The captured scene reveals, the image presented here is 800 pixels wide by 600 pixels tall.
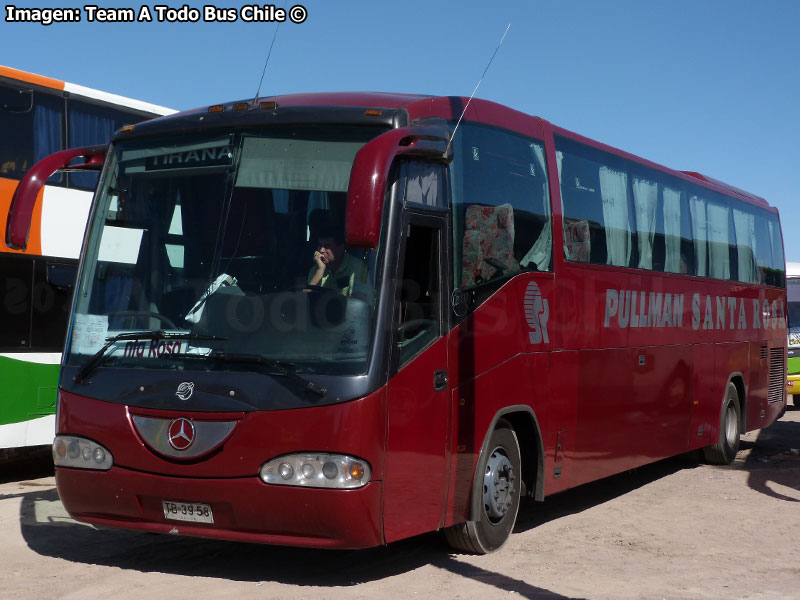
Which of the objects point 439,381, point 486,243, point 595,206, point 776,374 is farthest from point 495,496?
point 776,374

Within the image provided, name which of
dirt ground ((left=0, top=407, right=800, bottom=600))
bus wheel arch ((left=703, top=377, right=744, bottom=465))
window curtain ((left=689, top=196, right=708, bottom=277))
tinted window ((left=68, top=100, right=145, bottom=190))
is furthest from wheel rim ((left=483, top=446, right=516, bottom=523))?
tinted window ((left=68, top=100, right=145, bottom=190))

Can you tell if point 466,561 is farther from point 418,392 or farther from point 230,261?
point 230,261

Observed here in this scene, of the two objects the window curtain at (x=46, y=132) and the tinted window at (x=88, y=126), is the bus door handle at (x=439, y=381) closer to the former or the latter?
the window curtain at (x=46, y=132)

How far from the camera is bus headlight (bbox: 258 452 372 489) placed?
21.9 ft

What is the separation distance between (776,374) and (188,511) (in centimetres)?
1225

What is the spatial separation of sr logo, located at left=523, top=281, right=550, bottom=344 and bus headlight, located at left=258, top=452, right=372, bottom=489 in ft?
8.68

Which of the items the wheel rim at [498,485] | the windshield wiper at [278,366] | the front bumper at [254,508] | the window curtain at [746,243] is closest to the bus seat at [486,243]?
the wheel rim at [498,485]

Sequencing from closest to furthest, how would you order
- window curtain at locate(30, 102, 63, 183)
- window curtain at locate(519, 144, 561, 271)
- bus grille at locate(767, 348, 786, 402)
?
1. window curtain at locate(519, 144, 561, 271)
2. window curtain at locate(30, 102, 63, 183)
3. bus grille at locate(767, 348, 786, 402)

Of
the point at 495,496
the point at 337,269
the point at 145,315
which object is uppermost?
the point at 337,269

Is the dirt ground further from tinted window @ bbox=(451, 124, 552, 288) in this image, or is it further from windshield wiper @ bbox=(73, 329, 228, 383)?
tinted window @ bbox=(451, 124, 552, 288)

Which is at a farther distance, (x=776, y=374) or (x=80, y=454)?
(x=776, y=374)

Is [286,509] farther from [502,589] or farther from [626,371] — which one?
[626,371]

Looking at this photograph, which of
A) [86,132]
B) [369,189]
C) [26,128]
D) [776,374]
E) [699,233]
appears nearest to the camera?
[369,189]

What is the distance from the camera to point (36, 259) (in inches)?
491
